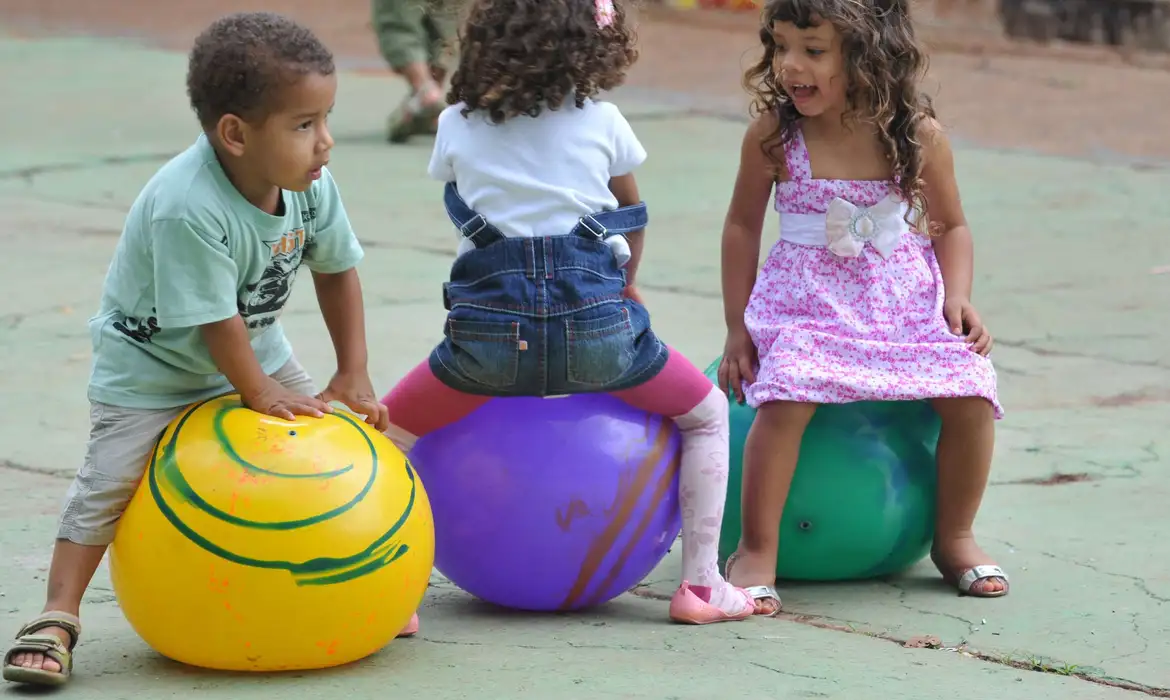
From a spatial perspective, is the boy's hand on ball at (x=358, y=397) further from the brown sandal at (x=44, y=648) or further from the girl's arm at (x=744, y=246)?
the girl's arm at (x=744, y=246)

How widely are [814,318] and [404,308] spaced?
3006mm

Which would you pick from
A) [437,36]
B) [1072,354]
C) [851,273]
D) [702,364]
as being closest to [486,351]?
[851,273]

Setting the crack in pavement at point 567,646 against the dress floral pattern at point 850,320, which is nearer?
the crack in pavement at point 567,646

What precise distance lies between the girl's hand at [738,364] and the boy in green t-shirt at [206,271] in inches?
41.9

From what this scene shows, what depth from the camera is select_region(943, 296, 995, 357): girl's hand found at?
160 inches

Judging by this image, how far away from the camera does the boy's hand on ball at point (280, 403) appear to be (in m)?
3.43

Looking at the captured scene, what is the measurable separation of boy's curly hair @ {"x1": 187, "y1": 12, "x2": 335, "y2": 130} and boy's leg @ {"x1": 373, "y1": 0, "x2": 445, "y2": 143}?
711cm

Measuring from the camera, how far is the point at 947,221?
13.8ft

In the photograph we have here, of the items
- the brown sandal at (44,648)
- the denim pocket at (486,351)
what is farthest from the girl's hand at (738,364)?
the brown sandal at (44,648)

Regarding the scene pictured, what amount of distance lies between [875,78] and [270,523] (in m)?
1.74

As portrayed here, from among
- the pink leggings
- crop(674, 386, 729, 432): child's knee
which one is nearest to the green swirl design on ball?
the pink leggings

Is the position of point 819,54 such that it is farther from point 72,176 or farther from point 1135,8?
point 1135,8

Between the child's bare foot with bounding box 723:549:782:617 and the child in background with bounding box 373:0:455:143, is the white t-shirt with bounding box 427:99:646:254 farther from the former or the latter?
the child in background with bounding box 373:0:455:143

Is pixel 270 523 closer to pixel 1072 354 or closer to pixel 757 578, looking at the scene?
pixel 757 578
